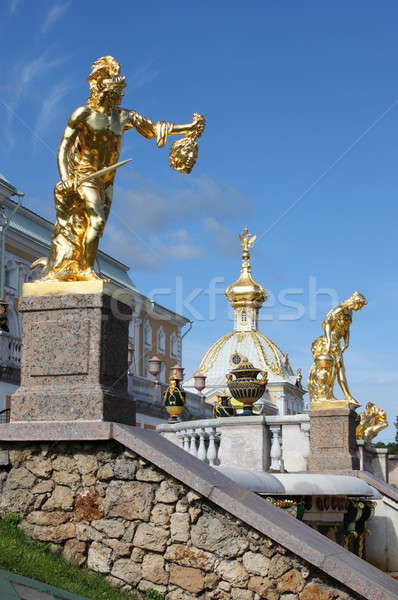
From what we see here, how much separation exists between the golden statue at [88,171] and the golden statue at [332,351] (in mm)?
7131

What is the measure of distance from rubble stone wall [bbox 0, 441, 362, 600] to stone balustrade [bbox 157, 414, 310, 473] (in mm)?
5288

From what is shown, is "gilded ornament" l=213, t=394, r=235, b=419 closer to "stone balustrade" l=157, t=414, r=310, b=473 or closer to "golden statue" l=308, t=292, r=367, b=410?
"golden statue" l=308, t=292, r=367, b=410

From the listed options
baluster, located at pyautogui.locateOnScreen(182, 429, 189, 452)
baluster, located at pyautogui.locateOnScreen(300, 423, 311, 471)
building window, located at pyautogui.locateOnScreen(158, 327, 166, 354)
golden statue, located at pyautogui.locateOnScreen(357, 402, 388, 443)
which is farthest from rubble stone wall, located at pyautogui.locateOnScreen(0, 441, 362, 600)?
building window, located at pyautogui.locateOnScreen(158, 327, 166, 354)

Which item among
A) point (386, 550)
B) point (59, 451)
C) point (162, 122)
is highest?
point (162, 122)

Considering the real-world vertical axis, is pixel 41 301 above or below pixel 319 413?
above

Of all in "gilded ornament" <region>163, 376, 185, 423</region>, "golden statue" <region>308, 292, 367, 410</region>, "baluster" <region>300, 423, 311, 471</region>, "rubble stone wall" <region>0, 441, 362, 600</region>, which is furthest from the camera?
"gilded ornament" <region>163, 376, 185, 423</region>

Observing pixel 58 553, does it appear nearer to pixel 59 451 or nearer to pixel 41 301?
pixel 59 451

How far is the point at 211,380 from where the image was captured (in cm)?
5484

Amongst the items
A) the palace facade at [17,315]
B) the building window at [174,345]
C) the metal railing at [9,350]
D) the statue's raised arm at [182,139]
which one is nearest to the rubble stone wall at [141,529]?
the statue's raised arm at [182,139]

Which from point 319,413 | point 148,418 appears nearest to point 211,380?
point 148,418

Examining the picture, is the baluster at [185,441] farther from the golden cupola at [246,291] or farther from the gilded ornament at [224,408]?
the golden cupola at [246,291]

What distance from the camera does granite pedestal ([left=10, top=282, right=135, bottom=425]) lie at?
7.17 m

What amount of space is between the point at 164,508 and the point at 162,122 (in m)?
3.78

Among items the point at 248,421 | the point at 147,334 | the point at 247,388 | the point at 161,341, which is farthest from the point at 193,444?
the point at 161,341
